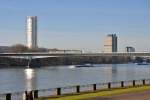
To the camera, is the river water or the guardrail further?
the river water

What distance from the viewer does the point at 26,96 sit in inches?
880

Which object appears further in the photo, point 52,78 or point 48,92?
point 52,78

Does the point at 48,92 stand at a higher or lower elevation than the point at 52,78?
higher

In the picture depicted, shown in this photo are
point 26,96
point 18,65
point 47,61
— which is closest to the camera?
point 26,96

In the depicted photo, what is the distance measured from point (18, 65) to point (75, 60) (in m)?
38.6

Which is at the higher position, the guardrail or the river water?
the guardrail

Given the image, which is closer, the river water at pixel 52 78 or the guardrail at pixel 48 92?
the guardrail at pixel 48 92

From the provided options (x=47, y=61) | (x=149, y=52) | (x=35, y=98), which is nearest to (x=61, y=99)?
(x=35, y=98)

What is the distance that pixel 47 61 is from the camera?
173 metres

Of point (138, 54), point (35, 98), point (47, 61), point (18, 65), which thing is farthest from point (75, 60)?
point (35, 98)

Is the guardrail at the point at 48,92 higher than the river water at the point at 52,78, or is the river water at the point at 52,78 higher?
the guardrail at the point at 48,92

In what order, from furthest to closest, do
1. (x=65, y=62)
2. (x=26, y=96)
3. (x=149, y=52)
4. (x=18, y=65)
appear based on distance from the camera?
1. (x=65, y=62)
2. (x=18, y=65)
3. (x=149, y=52)
4. (x=26, y=96)

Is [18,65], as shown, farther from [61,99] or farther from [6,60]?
[61,99]

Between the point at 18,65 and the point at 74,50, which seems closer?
the point at 74,50
